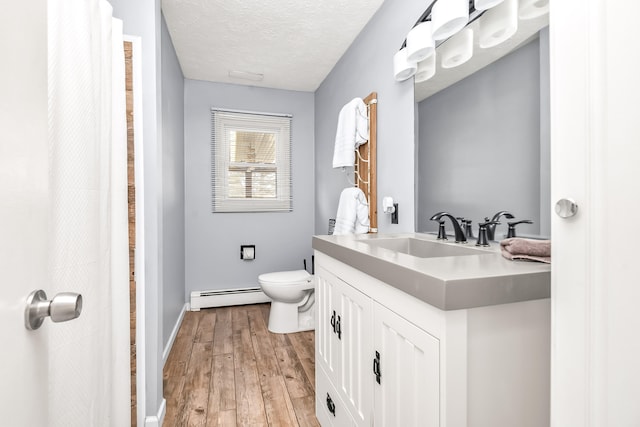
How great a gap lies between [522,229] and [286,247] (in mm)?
2675

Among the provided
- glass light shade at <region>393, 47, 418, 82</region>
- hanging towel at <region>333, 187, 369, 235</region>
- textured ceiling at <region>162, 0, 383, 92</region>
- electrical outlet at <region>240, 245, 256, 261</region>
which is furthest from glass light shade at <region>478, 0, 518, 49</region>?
electrical outlet at <region>240, 245, 256, 261</region>

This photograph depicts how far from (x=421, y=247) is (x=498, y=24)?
951mm

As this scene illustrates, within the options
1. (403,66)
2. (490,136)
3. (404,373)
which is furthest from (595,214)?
(403,66)

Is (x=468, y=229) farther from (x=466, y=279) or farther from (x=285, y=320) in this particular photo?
(x=285, y=320)

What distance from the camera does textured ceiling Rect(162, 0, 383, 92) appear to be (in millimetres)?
2086

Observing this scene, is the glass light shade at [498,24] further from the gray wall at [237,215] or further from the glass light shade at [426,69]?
the gray wall at [237,215]

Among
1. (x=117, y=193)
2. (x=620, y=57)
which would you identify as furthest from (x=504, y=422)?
(x=117, y=193)

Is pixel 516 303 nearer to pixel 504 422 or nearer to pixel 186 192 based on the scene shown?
pixel 504 422

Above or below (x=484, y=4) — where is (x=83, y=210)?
below

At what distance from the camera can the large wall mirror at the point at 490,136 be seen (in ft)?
3.57

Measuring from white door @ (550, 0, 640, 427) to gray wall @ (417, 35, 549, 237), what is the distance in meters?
0.58

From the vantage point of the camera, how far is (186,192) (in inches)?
128

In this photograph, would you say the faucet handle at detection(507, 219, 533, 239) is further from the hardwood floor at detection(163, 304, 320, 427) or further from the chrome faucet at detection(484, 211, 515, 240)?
the hardwood floor at detection(163, 304, 320, 427)

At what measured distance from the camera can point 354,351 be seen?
46.1 inches
